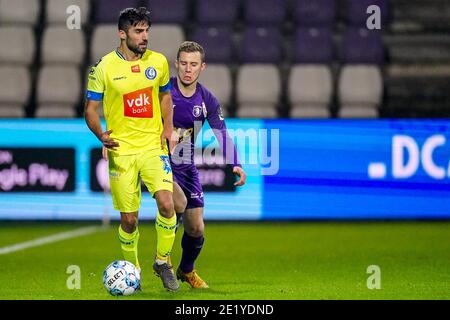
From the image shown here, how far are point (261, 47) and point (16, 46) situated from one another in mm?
3215

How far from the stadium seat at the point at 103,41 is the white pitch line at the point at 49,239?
265 cm

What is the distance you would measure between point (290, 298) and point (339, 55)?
8.19m

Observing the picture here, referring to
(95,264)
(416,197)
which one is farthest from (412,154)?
(95,264)

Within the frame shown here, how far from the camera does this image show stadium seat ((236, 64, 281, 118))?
15.2 m

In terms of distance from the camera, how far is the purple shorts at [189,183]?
8.85m

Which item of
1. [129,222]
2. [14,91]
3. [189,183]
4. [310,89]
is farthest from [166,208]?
[14,91]

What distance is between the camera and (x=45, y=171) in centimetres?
1400

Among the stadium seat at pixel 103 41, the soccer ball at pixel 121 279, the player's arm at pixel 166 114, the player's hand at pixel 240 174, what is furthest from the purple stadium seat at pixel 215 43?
the soccer ball at pixel 121 279

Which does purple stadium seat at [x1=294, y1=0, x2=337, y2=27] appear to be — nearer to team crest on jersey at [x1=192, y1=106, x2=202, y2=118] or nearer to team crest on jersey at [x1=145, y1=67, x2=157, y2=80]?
team crest on jersey at [x1=192, y1=106, x2=202, y2=118]

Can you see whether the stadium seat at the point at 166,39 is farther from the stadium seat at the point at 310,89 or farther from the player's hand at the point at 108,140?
the player's hand at the point at 108,140

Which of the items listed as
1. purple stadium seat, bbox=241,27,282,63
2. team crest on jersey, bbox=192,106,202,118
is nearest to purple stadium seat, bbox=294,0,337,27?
purple stadium seat, bbox=241,27,282,63

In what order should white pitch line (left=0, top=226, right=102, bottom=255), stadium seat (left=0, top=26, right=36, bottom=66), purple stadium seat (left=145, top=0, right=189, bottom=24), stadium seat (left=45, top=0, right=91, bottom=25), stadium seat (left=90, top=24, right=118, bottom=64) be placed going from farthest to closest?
purple stadium seat (left=145, top=0, right=189, bottom=24)
stadium seat (left=45, top=0, right=91, bottom=25)
stadium seat (left=0, top=26, right=36, bottom=66)
stadium seat (left=90, top=24, right=118, bottom=64)
white pitch line (left=0, top=226, right=102, bottom=255)

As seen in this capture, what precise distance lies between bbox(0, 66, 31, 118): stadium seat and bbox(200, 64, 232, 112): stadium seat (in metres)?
2.30
